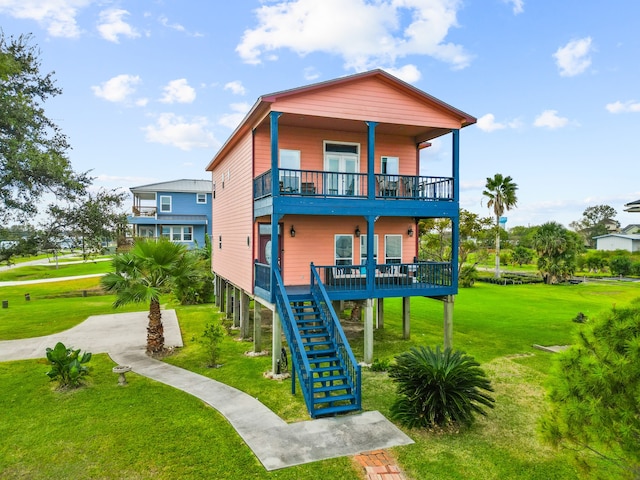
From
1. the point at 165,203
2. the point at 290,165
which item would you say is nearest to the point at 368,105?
the point at 290,165

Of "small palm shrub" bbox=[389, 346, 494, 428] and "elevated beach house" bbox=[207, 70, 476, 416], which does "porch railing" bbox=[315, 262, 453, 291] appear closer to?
"elevated beach house" bbox=[207, 70, 476, 416]

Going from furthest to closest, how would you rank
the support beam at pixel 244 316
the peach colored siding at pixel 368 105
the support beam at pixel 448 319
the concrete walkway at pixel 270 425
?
the support beam at pixel 244 316, the support beam at pixel 448 319, the peach colored siding at pixel 368 105, the concrete walkway at pixel 270 425

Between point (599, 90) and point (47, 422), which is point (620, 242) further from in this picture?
point (47, 422)

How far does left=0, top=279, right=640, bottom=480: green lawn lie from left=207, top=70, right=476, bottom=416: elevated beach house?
185 centimetres

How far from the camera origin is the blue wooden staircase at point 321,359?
9406mm

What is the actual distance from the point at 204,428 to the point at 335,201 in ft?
24.6

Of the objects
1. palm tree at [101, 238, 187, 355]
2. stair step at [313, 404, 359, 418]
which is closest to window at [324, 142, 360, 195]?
palm tree at [101, 238, 187, 355]

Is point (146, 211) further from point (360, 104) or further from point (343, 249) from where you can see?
point (360, 104)

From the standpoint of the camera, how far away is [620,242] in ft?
243

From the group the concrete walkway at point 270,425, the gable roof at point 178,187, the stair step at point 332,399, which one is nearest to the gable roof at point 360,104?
the stair step at point 332,399

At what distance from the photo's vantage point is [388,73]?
43.6 ft

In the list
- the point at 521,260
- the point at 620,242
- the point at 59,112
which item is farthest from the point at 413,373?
the point at 620,242

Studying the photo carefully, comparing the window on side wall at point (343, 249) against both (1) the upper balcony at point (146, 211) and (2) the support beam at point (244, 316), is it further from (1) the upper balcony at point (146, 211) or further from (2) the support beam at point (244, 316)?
(1) the upper balcony at point (146, 211)

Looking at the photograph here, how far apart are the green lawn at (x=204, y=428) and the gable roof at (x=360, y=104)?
25.9 feet
